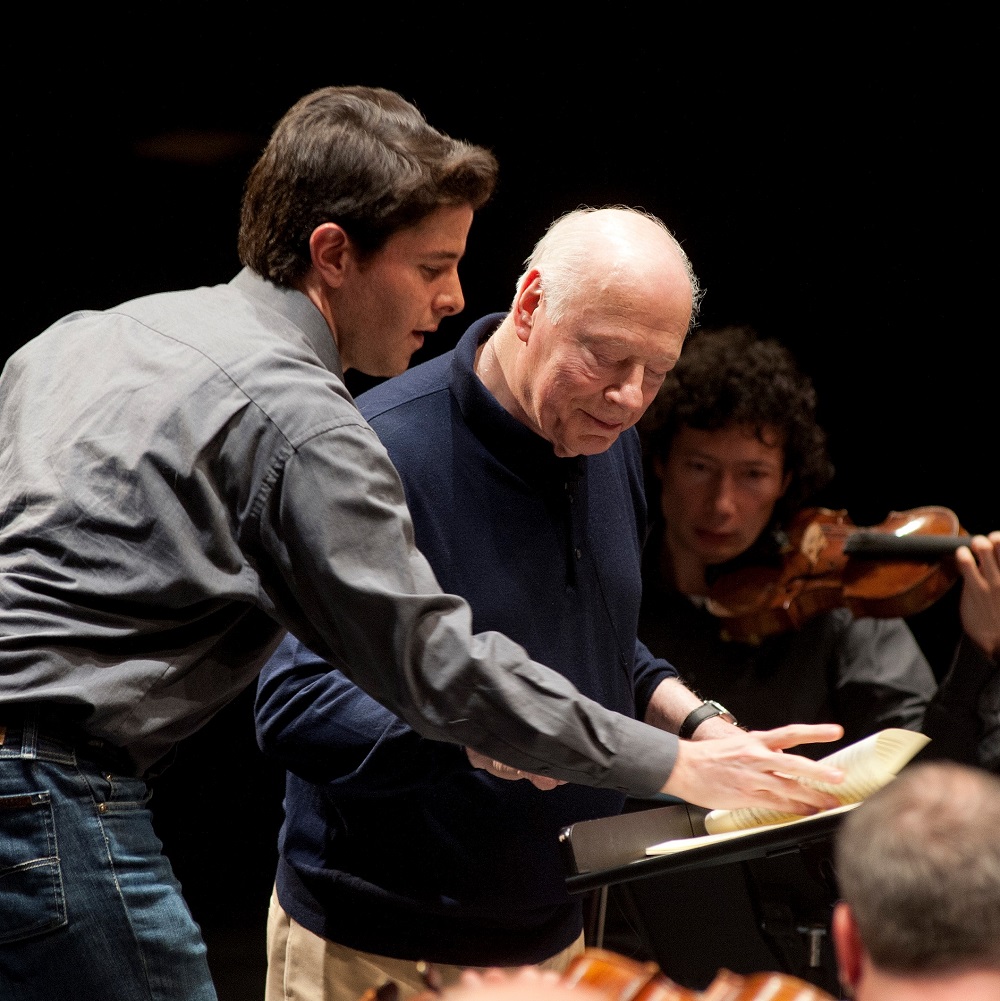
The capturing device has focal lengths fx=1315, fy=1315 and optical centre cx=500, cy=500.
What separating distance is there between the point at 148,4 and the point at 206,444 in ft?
6.01

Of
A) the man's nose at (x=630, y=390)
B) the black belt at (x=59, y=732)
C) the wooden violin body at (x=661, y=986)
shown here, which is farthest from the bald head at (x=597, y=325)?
the wooden violin body at (x=661, y=986)

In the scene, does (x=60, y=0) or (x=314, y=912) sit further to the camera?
(x=60, y=0)

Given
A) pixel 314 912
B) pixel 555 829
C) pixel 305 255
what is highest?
pixel 305 255

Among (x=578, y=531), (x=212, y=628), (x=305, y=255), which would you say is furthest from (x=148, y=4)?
(x=212, y=628)

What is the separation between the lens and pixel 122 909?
53.7 inches

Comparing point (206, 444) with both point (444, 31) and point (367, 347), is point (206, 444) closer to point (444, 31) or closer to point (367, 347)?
point (367, 347)

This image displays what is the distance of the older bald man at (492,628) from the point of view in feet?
5.55

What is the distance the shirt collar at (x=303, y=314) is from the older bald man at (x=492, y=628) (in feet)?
0.79

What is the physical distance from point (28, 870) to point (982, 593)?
1.99 m

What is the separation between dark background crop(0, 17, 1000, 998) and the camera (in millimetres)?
2863

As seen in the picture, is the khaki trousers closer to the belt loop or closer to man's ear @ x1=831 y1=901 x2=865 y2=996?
the belt loop

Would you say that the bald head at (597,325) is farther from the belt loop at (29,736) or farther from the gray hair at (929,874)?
the gray hair at (929,874)

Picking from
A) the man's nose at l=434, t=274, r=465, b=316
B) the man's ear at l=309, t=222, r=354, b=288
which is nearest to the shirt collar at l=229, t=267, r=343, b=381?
the man's ear at l=309, t=222, r=354, b=288

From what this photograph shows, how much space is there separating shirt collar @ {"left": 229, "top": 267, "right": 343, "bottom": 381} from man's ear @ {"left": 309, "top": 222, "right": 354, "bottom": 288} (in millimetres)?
39
